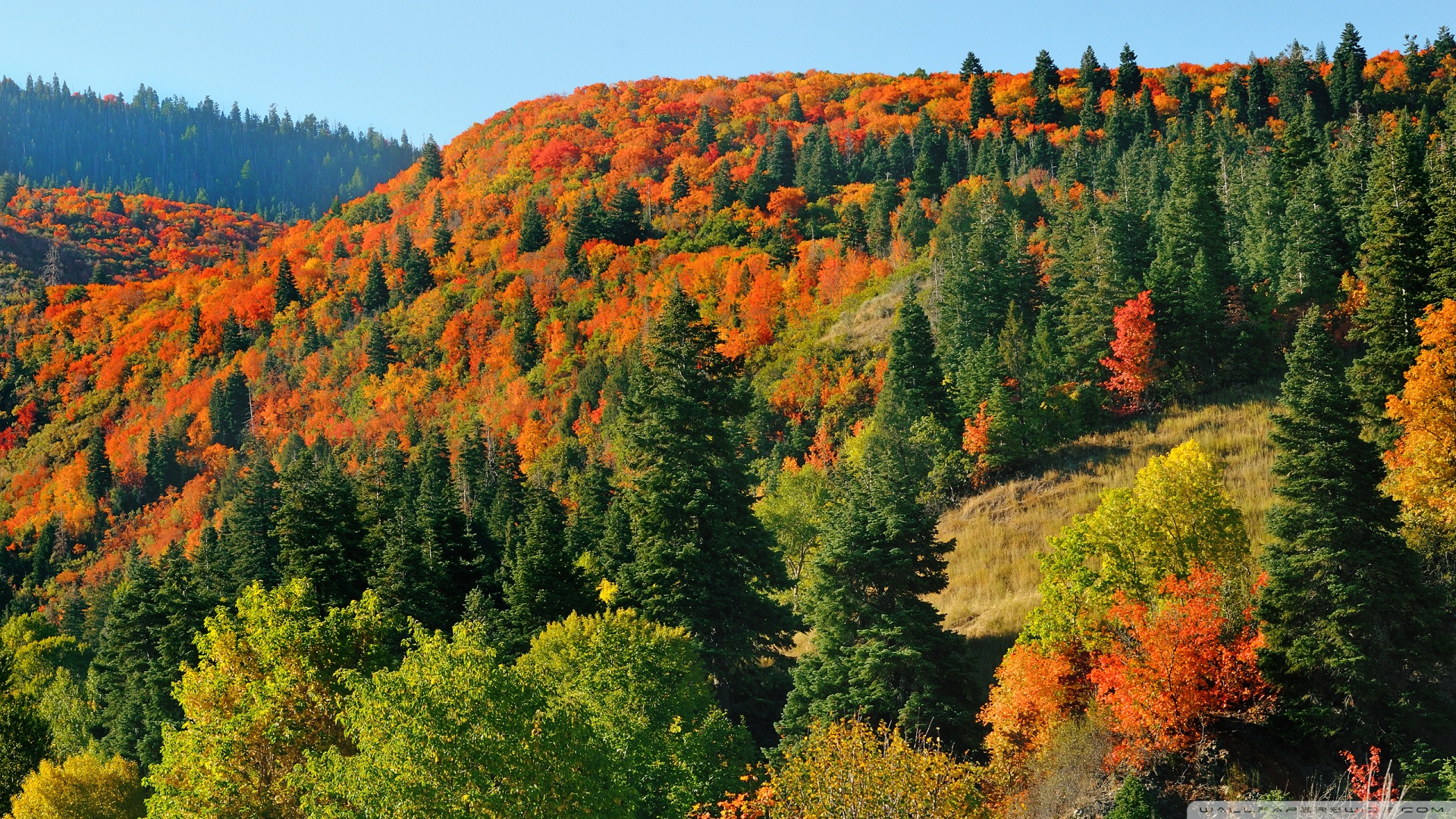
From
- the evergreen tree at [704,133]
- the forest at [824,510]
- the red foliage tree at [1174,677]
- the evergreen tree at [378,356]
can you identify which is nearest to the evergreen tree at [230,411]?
the forest at [824,510]

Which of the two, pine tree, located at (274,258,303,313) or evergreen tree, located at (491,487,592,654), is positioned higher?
pine tree, located at (274,258,303,313)

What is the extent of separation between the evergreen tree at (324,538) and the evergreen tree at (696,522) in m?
13.8

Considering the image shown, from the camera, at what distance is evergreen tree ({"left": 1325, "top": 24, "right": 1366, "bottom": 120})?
407ft

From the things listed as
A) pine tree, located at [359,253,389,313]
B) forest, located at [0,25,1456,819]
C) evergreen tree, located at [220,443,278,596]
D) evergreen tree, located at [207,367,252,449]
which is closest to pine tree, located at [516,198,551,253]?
forest, located at [0,25,1456,819]

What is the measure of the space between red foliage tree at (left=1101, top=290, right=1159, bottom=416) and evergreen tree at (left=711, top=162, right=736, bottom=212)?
90.3 meters

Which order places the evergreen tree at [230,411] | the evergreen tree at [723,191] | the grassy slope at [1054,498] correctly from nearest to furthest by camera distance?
the grassy slope at [1054,498] < the evergreen tree at [723,191] < the evergreen tree at [230,411]

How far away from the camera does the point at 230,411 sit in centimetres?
14988

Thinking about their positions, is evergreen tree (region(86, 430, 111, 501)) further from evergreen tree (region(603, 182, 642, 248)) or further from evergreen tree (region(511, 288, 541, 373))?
evergreen tree (region(603, 182, 642, 248))

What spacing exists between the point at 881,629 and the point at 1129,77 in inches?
5482

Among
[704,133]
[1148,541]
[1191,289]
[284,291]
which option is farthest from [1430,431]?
[284,291]

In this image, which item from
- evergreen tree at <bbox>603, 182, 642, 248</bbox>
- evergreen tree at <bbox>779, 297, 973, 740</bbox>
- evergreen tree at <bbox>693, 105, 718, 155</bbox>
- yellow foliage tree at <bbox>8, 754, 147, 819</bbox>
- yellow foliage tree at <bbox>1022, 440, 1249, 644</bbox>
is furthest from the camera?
evergreen tree at <bbox>693, 105, 718, 155</bbox>

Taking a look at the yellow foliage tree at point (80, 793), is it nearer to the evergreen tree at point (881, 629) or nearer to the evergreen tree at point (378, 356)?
the evergreen tree at point (881, 629)

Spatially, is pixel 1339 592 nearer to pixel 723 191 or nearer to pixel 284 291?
pixel 723 191

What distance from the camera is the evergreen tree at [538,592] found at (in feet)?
133
